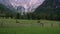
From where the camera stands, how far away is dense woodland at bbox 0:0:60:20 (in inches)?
447

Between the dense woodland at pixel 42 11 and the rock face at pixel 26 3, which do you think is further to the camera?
the rock face at pixel 26 3

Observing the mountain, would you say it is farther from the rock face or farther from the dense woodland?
the rock face

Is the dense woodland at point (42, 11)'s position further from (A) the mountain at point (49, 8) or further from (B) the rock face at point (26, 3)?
(B) the rock face at point (26, 3)

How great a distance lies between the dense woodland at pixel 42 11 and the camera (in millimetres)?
11348

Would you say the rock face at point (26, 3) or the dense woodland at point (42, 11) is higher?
the rock face at point (26, 3)

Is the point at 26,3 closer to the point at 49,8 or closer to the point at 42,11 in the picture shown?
the point at 42,11

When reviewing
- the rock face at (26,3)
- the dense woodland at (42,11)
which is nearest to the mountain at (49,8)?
the dense woodland at (42,11)

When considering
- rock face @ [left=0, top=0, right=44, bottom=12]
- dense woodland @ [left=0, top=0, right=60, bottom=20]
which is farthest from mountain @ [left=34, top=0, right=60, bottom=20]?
rock face @ [left=0, top=0, right=44, bottom=12]

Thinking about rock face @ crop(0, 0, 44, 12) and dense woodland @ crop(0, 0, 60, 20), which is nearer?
dense woodland @ crop(0, 0, 60, 20)

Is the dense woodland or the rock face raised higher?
the rock face

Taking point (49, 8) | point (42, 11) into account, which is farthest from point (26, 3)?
point (49, 8)

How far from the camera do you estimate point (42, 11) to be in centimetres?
1371

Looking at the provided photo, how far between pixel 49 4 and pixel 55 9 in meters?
1.03

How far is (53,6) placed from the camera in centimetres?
1389
